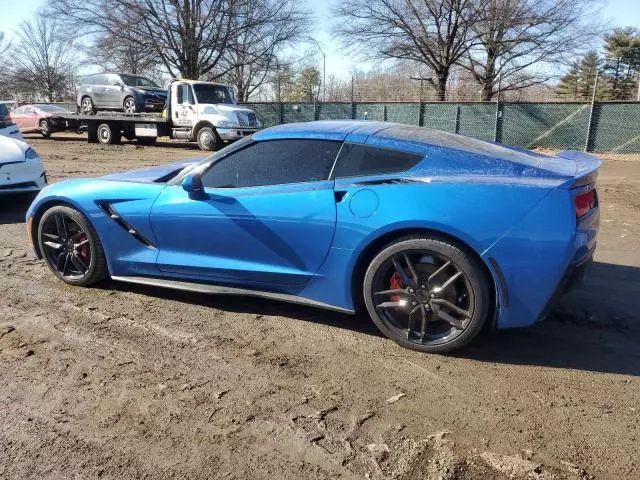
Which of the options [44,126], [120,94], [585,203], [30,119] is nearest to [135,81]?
[120,94]

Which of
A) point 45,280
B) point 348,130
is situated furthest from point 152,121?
point 348,130

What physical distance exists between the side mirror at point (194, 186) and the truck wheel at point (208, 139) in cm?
1510

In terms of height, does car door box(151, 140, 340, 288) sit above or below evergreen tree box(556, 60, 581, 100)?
below

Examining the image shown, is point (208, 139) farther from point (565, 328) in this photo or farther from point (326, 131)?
point (565, 328)

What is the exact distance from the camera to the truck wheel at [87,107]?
69.2 ft

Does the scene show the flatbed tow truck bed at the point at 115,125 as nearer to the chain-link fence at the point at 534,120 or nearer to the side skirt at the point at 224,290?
the chain-link fence at the point at 534,120

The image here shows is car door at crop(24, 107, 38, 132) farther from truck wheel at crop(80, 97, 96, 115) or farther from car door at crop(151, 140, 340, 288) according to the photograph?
car door at crop(151, 140, 340, 288)

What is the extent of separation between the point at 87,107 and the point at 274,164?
66.8ft

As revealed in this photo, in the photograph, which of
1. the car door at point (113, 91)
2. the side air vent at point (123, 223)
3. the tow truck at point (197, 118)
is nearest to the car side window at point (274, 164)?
the side air vent at point (123, 223)

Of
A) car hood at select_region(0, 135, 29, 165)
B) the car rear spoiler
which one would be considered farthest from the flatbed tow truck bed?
the car rear spoiler

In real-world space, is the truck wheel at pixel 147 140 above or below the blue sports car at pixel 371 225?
below

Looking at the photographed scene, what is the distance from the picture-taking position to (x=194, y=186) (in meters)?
3.62

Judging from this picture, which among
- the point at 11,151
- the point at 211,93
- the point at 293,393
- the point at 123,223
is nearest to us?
the point at 293,393

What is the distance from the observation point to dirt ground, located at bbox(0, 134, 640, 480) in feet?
7.49
